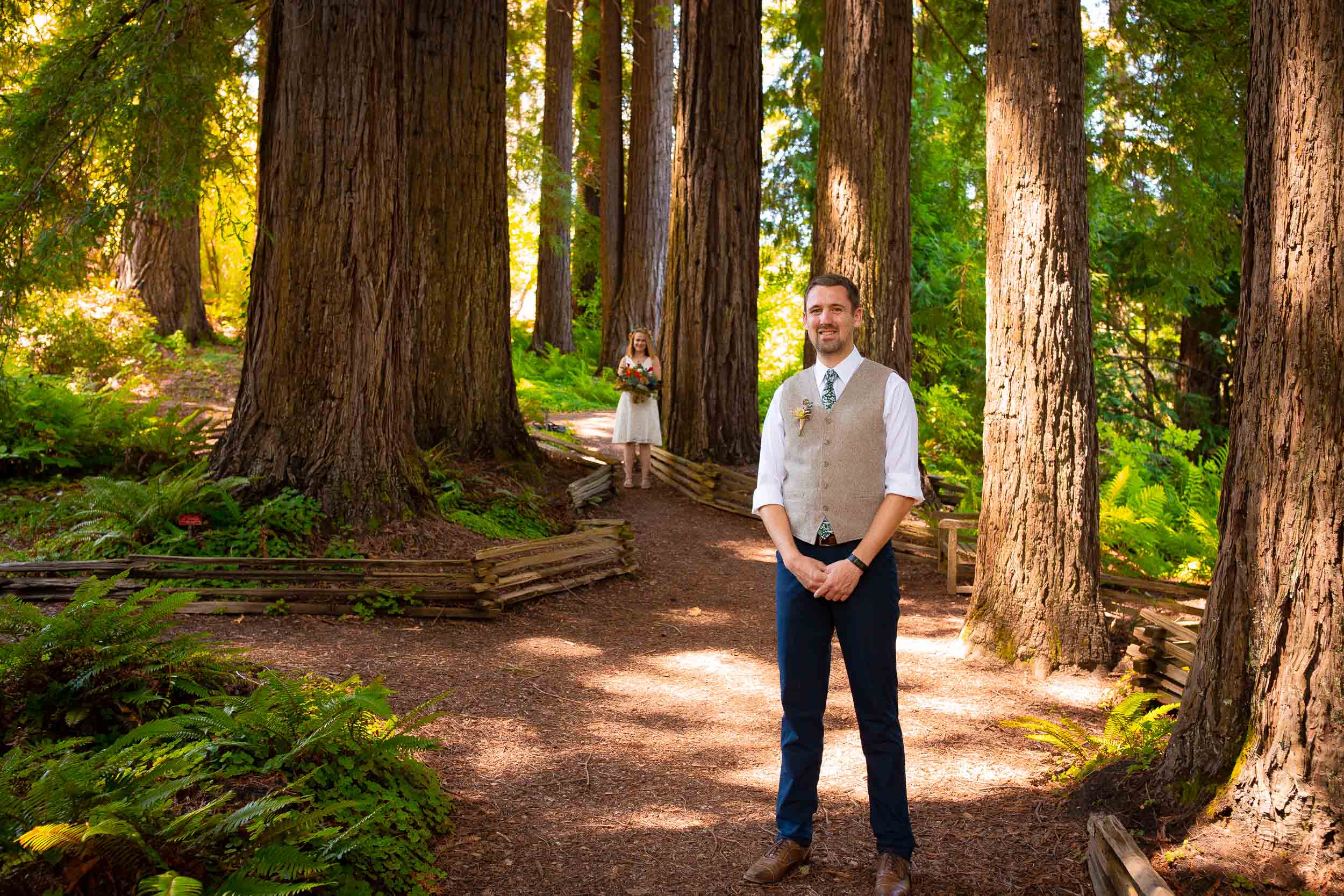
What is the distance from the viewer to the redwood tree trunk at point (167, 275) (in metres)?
16.6

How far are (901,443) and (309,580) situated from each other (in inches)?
204

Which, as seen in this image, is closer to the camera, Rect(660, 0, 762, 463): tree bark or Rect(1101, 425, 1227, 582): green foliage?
Rect(1101, 425, 1227, 582): green foliage

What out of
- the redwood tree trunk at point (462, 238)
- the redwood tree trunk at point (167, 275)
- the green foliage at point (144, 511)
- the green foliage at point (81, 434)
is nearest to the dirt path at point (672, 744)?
the green foliage at point (144, 511)

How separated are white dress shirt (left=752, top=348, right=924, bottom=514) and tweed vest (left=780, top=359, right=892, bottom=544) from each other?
0.08 feet

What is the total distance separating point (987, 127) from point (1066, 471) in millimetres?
2476

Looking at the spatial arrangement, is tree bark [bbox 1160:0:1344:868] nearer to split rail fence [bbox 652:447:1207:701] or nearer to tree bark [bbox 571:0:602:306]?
split rail fence [bbox 652:447:1207:701]

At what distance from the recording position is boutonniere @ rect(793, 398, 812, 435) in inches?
150

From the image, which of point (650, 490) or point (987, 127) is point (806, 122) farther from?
point (987, 127)

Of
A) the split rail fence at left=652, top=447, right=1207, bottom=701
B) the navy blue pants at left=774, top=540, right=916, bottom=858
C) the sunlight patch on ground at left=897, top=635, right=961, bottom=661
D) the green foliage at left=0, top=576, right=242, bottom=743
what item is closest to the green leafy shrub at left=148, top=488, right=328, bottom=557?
the green foliage at left=0, top=576, right=242, bottom=743

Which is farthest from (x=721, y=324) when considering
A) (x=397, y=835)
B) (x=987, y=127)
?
(x=397, y=835)

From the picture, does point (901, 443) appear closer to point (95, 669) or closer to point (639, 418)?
point (95, 669)

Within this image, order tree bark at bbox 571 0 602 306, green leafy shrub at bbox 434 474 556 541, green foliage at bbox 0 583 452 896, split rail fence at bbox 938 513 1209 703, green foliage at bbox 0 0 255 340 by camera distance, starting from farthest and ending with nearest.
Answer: tree bark at bbox 571 0 602 306 < green leafy shrub at bbox 434 474 556 541 < green foliage at bbox 0 0 255 340 < split rail fence at bbox 938 513 1209 703 < green foliage at bbox 0 583 452 896

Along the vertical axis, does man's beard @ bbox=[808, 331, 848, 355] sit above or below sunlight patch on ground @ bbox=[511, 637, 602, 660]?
above

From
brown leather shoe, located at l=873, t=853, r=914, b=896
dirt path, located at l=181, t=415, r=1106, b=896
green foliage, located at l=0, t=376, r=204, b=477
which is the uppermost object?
green foliage, located at l=0, t=376, r=204, b=477
